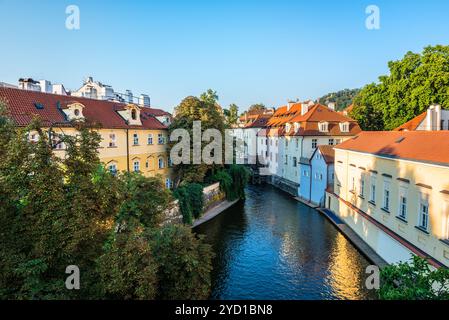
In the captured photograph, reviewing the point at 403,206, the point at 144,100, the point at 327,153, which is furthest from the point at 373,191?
the point at 144,100

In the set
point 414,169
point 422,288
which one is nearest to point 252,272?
point 414,169

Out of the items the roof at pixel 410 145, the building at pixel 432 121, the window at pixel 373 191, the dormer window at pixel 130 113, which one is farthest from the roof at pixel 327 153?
the dormer window at pixel 130 113

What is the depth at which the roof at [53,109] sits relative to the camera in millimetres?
18295

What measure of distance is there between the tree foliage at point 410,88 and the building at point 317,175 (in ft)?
29.9

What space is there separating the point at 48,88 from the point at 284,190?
28505 millimetres

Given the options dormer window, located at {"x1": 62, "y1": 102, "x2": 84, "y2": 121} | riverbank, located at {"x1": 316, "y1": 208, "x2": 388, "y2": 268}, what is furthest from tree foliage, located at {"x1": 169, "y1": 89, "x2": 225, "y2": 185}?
riverbank, located at {"x1": 316, "y1": 208, "x2": 388, "y2": 268}

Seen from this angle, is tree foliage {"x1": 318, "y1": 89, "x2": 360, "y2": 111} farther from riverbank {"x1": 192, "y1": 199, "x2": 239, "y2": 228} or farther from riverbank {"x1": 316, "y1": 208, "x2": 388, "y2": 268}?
riverbank {"x1": 316, "y1": 208, "x2": 388, "y2": 268}

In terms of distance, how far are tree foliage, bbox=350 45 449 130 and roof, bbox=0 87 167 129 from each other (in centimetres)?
2470

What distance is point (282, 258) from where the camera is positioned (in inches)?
687

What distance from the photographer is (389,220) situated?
1580 cm

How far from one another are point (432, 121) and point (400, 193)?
10.9m

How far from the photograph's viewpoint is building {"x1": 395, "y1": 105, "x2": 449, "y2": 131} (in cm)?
2184
